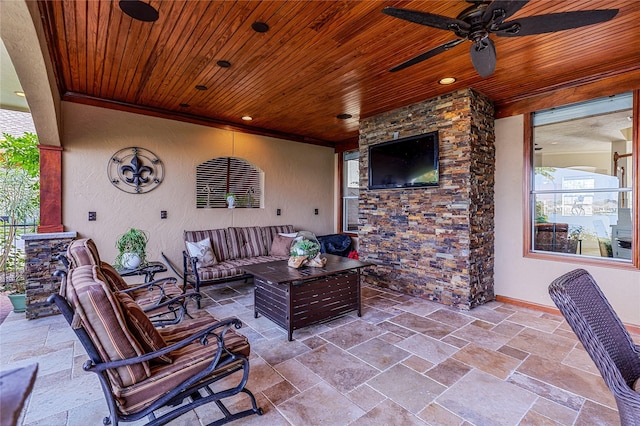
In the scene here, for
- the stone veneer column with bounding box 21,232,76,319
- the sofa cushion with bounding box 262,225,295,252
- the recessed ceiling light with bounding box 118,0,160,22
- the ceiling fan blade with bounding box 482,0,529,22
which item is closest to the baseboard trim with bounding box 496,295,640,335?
the ceiling fan blade with bounding box 482,0,529,22

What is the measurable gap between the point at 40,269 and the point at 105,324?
3.20 meters

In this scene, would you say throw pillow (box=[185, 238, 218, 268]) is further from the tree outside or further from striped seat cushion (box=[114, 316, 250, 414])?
striped seat cushion (box=[114, 316, 250, 414])

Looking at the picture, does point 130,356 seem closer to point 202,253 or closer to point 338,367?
point 338,367

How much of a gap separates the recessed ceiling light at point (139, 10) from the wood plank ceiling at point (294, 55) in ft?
0.21

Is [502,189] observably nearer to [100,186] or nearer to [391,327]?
[391,327]

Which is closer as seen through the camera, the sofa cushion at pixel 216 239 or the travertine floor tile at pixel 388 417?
the travertine floor tile at pixel 388 417

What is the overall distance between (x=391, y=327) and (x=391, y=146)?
103 inches

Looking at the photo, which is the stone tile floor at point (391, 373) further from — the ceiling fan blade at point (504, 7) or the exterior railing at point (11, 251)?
the ceiling fan blade at point (504, 7)

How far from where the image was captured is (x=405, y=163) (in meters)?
4.42

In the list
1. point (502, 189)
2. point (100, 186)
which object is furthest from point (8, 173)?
point (502, 189)

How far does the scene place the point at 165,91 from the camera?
395cm

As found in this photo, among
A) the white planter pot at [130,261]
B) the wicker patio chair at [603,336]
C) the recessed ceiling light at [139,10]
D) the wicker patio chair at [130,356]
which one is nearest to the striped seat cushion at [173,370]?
the wicker patio chair at [130,356]

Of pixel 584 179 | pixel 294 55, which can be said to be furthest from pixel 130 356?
pixel 584 179

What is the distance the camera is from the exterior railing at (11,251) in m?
4.17
